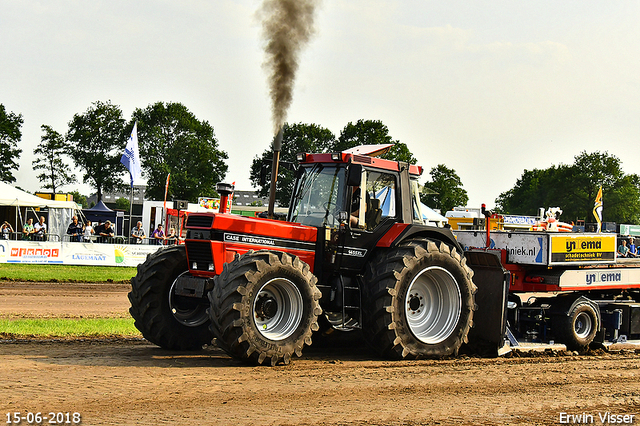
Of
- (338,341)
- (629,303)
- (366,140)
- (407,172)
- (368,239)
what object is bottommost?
(338,341)

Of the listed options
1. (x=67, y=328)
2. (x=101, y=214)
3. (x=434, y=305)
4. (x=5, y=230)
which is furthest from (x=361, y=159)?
(x=101, y=214)

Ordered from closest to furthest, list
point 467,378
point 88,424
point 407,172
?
1. point 88,424
2. point 467,378
3. point 407,172

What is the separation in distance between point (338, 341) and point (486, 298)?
2.21 m

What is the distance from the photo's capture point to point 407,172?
929 centimetres

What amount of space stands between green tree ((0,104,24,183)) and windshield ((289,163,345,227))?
65.9 meters

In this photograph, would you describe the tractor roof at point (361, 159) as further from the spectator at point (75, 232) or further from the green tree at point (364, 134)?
the green tree at point (364, 134)

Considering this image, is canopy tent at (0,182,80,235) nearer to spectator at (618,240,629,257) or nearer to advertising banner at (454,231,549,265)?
spectator at (618,240,629,257)

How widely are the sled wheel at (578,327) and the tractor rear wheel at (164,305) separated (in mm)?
5230

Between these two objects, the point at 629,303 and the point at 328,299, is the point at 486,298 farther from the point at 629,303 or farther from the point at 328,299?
the point at 629,303

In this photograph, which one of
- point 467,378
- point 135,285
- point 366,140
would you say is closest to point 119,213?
point 366,140

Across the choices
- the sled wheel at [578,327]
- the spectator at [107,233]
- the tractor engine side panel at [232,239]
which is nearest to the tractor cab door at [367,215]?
the tractor engine side panel at [232,239]

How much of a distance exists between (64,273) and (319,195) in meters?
15.7

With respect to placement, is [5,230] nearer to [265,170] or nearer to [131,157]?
[131,157]

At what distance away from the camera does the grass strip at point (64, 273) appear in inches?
800
